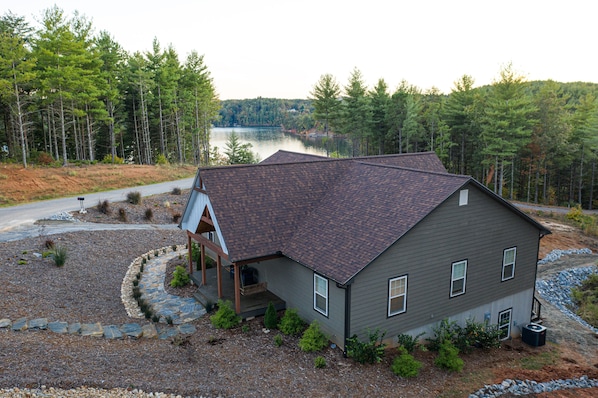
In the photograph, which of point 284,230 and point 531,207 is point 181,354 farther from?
point 531,207

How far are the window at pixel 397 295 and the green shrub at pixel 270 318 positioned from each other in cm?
342

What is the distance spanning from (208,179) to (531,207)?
1373 inches

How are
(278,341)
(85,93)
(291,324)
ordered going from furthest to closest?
(85,93)
(291,324)
(278,341)

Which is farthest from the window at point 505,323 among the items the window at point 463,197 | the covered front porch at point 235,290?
the covered front porch at point 235,290

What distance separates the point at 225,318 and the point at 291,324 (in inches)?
80.9

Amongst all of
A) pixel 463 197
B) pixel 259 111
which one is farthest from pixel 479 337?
pixel 259 111

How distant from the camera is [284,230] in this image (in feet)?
42.3

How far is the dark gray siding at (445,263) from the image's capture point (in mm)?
10500

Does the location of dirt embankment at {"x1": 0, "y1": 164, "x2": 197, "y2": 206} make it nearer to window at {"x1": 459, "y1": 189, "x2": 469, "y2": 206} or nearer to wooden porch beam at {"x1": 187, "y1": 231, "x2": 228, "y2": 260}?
wooden porch beam at {"x1": 187, "y1": 231, "x2": 228, "y2": 260}

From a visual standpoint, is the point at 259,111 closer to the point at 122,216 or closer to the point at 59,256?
the point at 122,216

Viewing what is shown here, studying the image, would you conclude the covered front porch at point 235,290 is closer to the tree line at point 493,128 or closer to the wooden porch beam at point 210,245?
the wooden porch beam at point 210,245

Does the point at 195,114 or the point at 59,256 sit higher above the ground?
the point at 195,114

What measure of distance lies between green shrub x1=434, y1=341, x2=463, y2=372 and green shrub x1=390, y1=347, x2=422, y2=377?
3.16 ft

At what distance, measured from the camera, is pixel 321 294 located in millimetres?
11172
